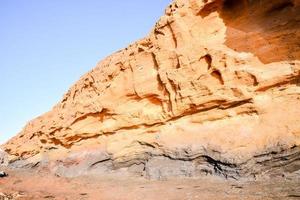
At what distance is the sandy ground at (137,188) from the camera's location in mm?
7604

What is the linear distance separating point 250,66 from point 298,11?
6.69 ft

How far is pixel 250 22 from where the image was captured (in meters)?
10.2

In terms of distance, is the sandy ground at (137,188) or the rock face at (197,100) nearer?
the sandy ground at (137,188)

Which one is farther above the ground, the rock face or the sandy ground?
the rock face

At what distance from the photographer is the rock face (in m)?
9.02

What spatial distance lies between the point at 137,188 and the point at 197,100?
11.4 feet

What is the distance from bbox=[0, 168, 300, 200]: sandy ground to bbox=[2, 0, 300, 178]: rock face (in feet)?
1.53

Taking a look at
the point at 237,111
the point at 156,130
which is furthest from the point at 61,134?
the point at 237,111

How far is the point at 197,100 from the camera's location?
10594mm

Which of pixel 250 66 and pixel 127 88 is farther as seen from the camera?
pixel 127 88

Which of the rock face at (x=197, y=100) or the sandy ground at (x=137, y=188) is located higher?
the rock face at (x=197, y=100)

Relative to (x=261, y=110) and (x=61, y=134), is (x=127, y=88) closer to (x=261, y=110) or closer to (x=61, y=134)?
(x=61, y=134)

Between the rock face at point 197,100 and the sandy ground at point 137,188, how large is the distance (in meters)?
0.47

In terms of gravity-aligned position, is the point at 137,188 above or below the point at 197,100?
below
